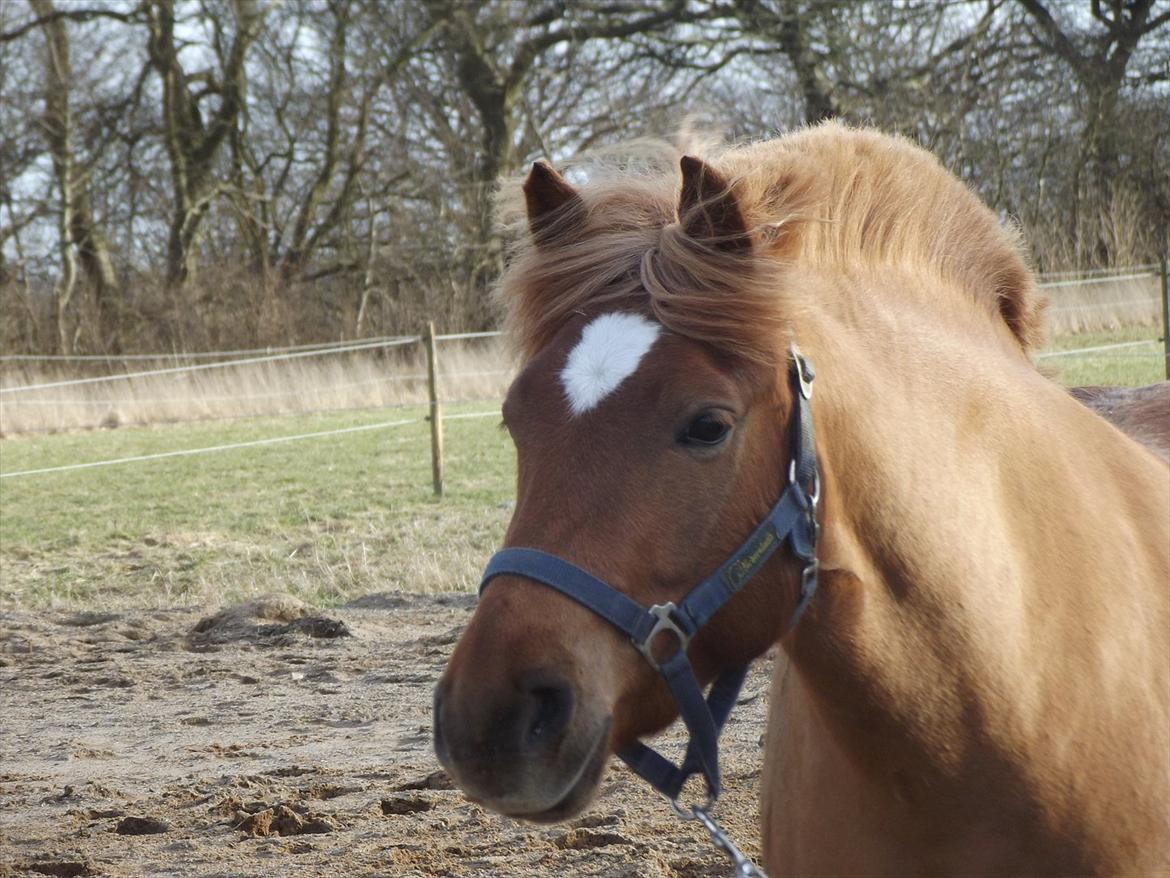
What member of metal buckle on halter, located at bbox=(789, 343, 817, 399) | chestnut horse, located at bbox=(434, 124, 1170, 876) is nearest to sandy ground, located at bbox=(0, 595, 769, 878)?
chestnut horse, located at bbox=(434, 124, 1170, 876)

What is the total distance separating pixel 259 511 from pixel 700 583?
31.2 feet

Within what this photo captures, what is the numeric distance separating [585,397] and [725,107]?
20.5 m

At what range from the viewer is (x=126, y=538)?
9594 millimetres

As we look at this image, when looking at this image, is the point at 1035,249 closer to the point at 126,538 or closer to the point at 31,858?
the point at 126,538

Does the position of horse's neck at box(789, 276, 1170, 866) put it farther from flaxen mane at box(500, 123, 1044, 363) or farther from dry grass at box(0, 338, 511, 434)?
dry grass at box(0, 338, 511, 434)

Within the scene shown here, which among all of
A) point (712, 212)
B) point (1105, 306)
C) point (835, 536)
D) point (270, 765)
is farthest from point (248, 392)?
point (835, 536)

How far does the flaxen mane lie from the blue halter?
0.48ft

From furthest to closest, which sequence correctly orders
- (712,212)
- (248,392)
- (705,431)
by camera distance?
(248,392), (712,212), (705,431)

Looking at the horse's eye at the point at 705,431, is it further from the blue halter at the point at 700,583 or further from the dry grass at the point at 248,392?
the dry grass at the point at 248,392

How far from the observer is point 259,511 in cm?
1065

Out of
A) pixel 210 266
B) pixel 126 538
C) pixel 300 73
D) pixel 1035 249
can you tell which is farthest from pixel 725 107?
pixel 126 538

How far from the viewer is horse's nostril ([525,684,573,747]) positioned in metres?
1.54

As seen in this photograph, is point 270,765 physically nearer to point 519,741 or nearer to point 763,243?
point 519,741

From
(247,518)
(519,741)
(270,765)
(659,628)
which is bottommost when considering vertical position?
(270,765)
